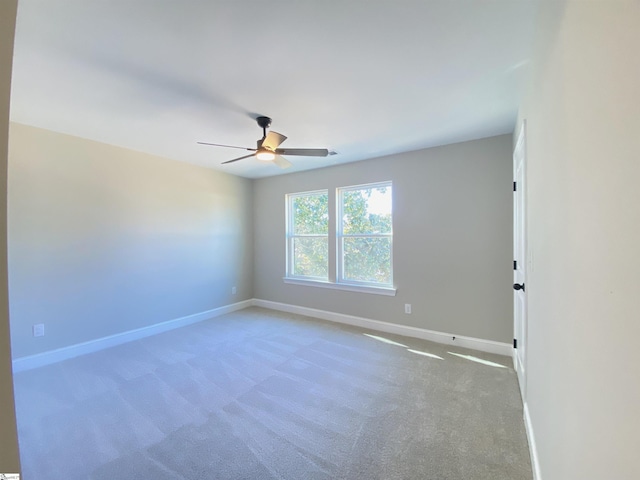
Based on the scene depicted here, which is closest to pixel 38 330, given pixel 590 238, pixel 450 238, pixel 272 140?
pixel 272 140

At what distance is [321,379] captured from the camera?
103 inches

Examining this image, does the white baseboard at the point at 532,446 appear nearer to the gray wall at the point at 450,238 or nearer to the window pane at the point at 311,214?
the gray wall at the point at 450,238

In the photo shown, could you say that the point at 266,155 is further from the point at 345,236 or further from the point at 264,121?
the point at 345,236

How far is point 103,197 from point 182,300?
1799 millimetres

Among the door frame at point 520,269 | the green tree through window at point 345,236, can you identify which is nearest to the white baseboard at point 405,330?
the door frame at point 520,269

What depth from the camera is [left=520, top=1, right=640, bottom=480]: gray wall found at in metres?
0.57

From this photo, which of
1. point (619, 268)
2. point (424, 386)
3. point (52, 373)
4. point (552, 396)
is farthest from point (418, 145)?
point (52, 373)

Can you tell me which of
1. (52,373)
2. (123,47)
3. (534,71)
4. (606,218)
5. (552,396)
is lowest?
(52,373)

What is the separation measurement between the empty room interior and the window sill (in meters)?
0.06

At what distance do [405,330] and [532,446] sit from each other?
83.1 inches

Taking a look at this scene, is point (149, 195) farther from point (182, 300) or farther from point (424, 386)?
point (424, 386)

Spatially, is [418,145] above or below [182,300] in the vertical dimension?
above

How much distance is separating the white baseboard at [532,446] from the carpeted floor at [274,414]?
0.06m

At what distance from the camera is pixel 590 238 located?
2.57 feet
